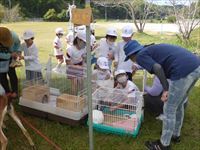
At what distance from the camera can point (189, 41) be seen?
38.8 feet

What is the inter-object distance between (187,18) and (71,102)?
31.1 ft

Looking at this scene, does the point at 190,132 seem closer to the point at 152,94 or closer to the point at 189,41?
the point at 152,94

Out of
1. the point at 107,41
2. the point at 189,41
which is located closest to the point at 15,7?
the point at 189,41

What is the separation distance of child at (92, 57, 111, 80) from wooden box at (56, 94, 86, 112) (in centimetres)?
59

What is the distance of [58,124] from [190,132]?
69.8 inches

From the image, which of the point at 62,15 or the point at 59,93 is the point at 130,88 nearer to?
the point at 59,93

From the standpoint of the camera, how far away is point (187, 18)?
1216cm

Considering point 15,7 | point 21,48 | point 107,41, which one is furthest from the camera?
point 15,7

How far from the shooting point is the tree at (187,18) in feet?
39.3

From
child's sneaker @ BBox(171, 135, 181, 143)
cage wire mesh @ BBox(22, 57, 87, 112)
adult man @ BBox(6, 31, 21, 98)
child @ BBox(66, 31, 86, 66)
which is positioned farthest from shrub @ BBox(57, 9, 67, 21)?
child's sneaker @ BBox(171, 135, 181, 143)

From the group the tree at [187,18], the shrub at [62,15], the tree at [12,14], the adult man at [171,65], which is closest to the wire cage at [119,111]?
the adult man at [171,65]

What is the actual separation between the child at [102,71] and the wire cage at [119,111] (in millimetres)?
439

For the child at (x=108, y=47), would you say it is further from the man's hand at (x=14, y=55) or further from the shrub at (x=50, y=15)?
the shrub at (x=50, y=15)

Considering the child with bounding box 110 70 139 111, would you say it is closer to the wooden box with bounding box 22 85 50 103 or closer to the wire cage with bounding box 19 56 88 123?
the wire cage with bounding box 19 56 88 123
